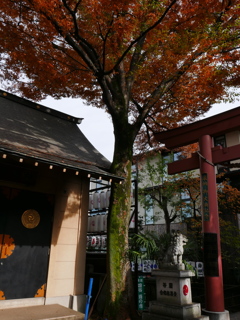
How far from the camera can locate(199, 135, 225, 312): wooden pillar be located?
7.54 meters

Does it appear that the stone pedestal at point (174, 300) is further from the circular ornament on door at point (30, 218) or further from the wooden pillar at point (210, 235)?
the circular ornament on door at point (30, 218)

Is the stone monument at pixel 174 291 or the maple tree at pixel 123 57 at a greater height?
the maple tree at pixel 123 57

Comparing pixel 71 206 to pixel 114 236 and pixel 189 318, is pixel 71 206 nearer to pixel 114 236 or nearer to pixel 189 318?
pixel 114 236

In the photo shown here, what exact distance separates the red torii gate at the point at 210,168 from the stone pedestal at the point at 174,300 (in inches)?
23.4

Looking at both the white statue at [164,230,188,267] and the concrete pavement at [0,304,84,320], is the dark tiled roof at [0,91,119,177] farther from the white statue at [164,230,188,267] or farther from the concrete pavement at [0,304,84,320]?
the concrete pavement at [0,304,84,320]

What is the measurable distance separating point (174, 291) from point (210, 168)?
166 inches

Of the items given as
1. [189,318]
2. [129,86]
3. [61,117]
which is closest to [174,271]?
[189,318]

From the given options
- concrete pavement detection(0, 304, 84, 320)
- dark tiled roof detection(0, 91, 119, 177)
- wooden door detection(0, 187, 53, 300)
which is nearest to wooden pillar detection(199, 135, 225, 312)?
dark tiled roof detection(0, 91, 119, 177)

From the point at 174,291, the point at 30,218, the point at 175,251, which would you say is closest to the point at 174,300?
the point at 174,291

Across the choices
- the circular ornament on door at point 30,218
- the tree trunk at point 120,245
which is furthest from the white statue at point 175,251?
the circular ornament on door at point 30,218

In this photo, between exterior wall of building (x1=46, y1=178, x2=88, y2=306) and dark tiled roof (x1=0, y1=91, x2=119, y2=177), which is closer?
dark tiled roof (x1=0, y1=91, x2=119, y2=177)

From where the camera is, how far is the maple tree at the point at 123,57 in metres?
8.58

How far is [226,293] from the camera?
11.5 metres

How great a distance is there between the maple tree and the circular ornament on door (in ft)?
8.24
